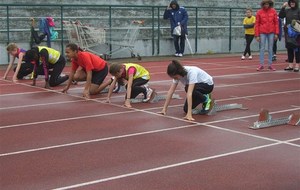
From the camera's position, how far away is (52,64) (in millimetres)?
12344

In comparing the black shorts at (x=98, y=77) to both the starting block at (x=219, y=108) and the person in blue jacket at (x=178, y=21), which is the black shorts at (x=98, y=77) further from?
the person in blue jacket at (x=178, y=21)

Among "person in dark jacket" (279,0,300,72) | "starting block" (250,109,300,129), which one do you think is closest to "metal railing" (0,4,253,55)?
"person in dark jacket" (279,0,300,72)

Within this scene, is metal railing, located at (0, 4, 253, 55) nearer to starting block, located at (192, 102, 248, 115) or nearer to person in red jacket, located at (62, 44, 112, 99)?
A: person in red jacket, located at (62, 44, 112, 99)

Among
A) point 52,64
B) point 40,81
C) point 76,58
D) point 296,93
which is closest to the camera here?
point 76,58

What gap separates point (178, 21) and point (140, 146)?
14.5 meters

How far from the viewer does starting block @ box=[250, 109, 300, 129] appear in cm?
781

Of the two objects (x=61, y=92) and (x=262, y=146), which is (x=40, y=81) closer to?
A: (x=61, y=92)

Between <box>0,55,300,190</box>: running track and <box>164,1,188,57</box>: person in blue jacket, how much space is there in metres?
9.96

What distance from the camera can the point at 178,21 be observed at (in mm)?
20781

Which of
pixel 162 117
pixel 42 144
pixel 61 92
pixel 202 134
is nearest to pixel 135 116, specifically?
pixel 162 117

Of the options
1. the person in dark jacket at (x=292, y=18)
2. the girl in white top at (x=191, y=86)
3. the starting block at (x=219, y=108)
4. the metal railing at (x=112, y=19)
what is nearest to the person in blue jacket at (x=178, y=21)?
the metal railing at (x=112, y=19)

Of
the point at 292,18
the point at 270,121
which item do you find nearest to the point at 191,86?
the point at 270,121

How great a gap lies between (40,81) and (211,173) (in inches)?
345

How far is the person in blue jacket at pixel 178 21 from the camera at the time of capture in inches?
817
